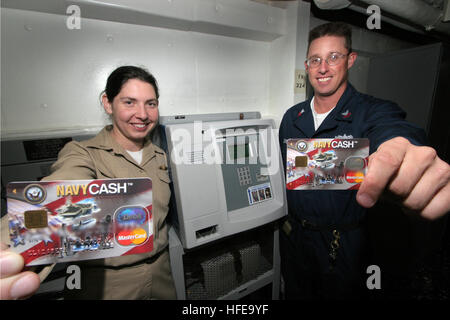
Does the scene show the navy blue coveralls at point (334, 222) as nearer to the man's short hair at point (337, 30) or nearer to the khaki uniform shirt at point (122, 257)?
the man's short hair at point (337, 30)

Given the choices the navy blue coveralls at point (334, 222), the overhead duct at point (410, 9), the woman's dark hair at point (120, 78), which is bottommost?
the navy blue coveralls at point (334, 222)

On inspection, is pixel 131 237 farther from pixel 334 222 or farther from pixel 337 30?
pixel 337 30

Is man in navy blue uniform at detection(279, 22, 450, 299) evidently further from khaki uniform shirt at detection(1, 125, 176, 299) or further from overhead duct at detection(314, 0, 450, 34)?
khaki uniform shirt at detection(1, 125, 176, 299)

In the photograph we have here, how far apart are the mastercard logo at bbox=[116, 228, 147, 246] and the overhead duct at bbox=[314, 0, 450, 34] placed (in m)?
1.64

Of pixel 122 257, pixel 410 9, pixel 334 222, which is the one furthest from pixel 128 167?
pixel 410 9

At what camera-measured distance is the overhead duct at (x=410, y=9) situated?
123 centimetres

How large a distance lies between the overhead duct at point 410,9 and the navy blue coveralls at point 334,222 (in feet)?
2.16

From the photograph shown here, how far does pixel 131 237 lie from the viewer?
57 cm

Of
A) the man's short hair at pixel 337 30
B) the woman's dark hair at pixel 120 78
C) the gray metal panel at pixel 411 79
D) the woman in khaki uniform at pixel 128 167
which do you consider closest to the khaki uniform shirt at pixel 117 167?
the woman in khaki uniform at pixel 128 167

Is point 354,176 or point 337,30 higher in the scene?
point 337,30

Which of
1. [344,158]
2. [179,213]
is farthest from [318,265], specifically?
[179,213]

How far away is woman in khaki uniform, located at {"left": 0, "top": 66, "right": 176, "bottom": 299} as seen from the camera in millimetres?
775

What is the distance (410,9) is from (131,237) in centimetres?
228
